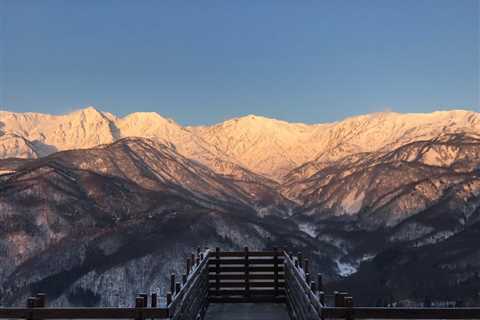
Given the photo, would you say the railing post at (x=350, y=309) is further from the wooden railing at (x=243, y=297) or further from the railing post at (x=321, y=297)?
the railing post at (x=321, y=297)

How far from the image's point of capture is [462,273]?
183 m

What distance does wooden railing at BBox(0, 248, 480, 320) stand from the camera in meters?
10.2

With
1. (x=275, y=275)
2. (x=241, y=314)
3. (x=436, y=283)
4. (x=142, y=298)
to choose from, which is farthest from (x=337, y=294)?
(x=436, y=283)

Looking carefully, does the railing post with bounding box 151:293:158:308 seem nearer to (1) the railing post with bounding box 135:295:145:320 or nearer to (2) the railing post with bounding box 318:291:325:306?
(1) the railing post with bounding box 135:295:145:320

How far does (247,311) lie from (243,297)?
1.40 metres

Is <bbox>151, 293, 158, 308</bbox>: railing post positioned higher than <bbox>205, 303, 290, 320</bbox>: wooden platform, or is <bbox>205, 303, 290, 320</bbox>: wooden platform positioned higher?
<bbox>151, 293, 158, 308</bbox>: railing post

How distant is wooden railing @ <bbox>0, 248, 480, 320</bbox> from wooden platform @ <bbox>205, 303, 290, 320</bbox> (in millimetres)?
272

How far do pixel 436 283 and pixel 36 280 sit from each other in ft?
438

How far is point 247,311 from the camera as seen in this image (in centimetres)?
1800

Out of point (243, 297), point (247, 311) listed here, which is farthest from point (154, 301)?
point (243, 297)

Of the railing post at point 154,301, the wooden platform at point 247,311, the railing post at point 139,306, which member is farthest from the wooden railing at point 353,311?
the wooden platform at point 247,311

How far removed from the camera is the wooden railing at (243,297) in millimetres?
10250

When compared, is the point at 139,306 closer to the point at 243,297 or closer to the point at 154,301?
the point at 154,301

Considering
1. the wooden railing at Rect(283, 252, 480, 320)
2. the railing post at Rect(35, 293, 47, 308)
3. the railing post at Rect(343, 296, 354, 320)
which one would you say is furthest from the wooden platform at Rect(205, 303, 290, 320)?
the railing post at Rect(343, 296, 354, 320)
